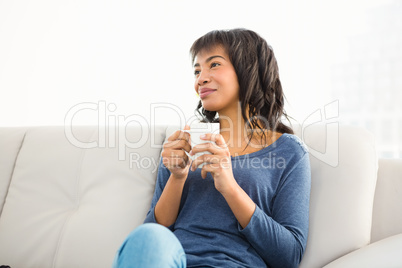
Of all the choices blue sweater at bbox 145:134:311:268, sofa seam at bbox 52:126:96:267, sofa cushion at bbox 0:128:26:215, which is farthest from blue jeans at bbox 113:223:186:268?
sofa cushion at bbox 0:128:26:215

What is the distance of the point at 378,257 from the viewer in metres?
0.88

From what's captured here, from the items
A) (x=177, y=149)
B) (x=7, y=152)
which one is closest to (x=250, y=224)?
(x=177, y=149)

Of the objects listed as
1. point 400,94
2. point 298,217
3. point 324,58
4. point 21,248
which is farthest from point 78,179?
point 400,94

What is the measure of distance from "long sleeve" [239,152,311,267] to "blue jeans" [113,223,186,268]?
12.2 inches

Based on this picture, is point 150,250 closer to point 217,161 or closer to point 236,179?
point 217,161

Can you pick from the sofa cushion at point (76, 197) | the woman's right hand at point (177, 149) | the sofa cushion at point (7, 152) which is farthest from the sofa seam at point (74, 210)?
the woman's right hand at point (177, 149)

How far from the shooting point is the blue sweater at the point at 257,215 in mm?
976

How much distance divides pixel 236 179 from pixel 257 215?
6.7 inches

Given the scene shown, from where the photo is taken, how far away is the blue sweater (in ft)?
3.20

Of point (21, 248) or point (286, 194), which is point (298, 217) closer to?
point (286, 194)

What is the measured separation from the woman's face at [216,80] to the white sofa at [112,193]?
35 cm

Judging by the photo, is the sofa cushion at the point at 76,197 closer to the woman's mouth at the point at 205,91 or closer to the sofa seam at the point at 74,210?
the sofa seam at the point at 74,210

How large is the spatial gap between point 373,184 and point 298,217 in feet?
1.04

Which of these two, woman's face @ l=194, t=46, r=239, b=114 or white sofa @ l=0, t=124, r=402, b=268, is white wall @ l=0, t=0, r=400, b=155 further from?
woman's face @ l=194, t=46, r=239, b=114
